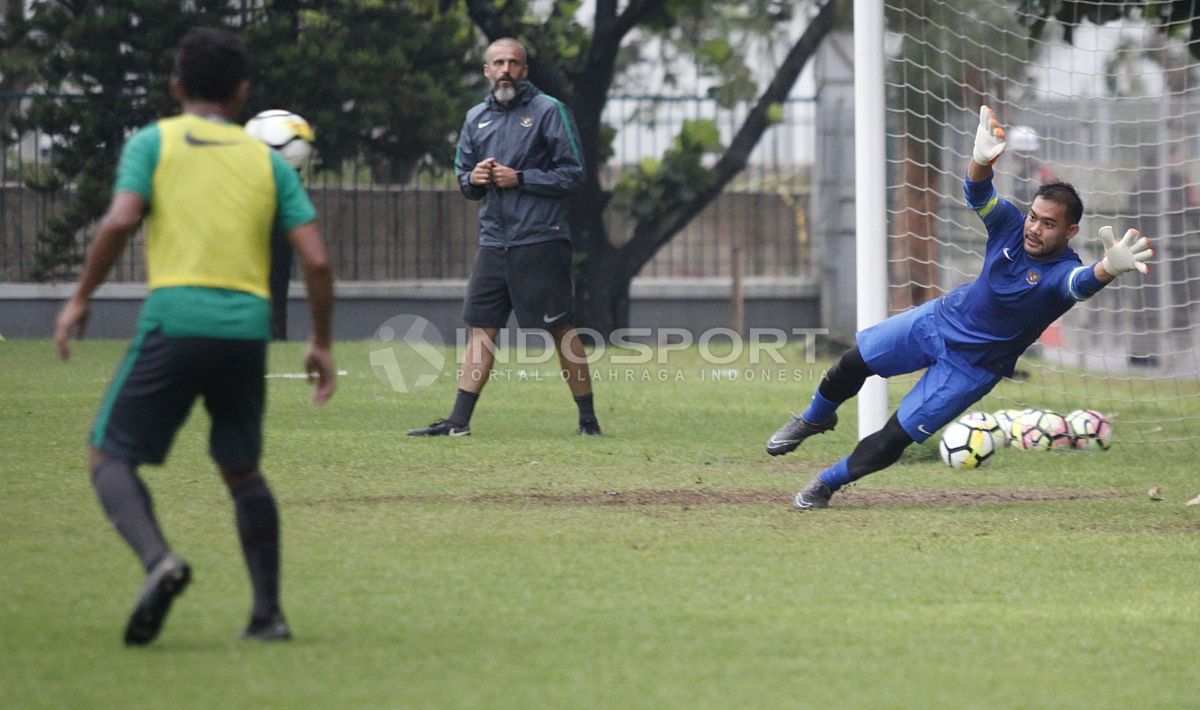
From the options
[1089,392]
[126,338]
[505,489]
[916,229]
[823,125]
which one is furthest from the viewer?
[823,125]

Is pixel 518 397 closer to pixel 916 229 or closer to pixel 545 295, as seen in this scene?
pixel 545 295

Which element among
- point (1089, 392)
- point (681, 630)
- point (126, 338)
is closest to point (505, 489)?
point (681, 630)

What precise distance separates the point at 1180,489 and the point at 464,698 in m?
5.55

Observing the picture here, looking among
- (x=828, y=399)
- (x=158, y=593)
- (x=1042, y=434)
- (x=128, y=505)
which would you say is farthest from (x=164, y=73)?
(x=158, y=593)

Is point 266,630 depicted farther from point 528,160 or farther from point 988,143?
point 528,160

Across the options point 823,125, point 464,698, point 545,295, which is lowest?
point 464,698

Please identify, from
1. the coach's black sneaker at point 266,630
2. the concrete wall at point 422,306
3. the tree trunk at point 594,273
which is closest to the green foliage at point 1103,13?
the tree trunk at point 594,273

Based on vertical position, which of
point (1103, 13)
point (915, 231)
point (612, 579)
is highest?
point (1103, 13)

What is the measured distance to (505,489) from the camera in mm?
7703

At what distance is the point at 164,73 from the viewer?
17.6m

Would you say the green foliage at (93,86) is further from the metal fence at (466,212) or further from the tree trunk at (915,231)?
the tree trunk at (915,231)

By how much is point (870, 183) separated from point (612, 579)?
3.86 meters

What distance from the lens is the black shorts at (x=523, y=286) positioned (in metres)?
9.52

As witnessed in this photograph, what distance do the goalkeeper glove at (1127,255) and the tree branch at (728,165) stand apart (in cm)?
1279
